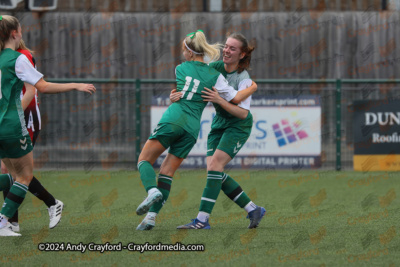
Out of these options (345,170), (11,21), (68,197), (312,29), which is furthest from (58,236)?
(312,29)

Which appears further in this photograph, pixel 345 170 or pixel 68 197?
pixel 345 170

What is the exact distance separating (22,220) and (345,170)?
734 cm

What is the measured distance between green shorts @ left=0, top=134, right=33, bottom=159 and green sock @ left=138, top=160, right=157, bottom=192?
95cm

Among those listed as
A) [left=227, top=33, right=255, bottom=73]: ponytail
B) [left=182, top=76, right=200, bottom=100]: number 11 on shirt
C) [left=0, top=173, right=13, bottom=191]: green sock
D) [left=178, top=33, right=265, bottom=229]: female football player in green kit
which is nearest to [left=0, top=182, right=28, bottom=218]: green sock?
[left=0, top=173, right=13, bottom=191]: green sock

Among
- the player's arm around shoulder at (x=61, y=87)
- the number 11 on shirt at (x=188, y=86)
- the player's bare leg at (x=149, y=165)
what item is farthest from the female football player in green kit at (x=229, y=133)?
the player's arm around shoulder at (x=61, y=87)

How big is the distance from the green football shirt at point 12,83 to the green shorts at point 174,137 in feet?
3.59

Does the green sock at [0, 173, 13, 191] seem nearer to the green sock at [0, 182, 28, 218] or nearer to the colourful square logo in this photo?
the green sock at [0, 182, 28, 218]

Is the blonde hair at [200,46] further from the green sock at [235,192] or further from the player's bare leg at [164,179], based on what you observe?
the green sock at [235,192]

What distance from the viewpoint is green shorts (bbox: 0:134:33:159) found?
5.45 meters

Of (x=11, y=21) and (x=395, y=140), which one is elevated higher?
(x=11, y=21)

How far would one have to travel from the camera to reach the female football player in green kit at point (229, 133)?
20.6 ft

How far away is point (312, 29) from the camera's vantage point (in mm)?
16375

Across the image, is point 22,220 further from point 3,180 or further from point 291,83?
point 291,83

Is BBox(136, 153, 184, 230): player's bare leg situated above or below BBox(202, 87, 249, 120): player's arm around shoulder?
below
